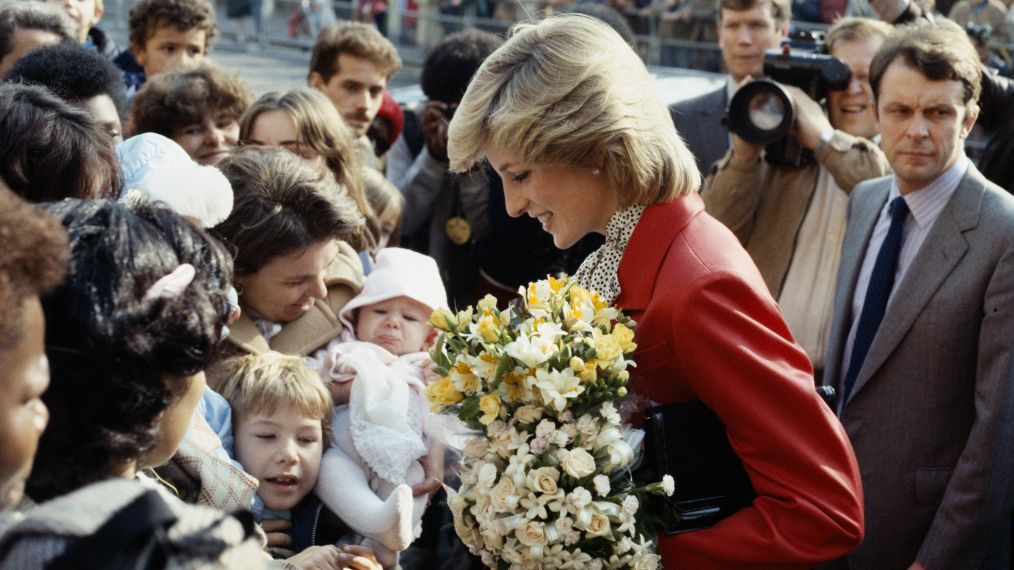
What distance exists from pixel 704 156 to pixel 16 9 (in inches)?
113

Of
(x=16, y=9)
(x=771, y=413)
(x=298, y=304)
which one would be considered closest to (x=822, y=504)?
(x=771, y=413)

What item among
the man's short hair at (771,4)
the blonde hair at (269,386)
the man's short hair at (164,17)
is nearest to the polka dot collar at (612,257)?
the blonde hair at (269,386)

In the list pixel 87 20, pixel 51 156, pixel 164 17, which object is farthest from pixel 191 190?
pixel 87 20

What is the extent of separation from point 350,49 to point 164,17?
0.86 meters

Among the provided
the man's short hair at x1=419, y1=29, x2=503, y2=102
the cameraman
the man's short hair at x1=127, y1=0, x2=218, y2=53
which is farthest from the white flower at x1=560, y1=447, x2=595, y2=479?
the man's short hair at x1=127, y1=0, x2=218, y2=53

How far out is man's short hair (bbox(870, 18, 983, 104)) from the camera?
3691 millimetres

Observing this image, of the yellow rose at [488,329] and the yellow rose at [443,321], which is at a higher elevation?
the yellow rose at [488,329]

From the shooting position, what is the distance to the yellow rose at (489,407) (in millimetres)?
2312

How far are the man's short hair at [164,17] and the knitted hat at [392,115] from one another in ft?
2.96

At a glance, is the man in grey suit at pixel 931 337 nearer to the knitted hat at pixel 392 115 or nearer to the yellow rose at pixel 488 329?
the yellow rose at pixel 488 329

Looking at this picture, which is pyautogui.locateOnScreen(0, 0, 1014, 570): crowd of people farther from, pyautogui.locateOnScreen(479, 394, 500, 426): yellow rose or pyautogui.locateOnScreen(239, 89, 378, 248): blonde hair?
pyautogui.locateOnScreen(479, 394, 500, 426): yellow rose

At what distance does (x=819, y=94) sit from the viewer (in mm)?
4648

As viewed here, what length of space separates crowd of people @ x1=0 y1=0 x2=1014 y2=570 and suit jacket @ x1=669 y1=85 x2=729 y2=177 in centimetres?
1

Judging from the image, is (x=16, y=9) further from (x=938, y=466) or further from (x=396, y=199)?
(x=938, y=466)
